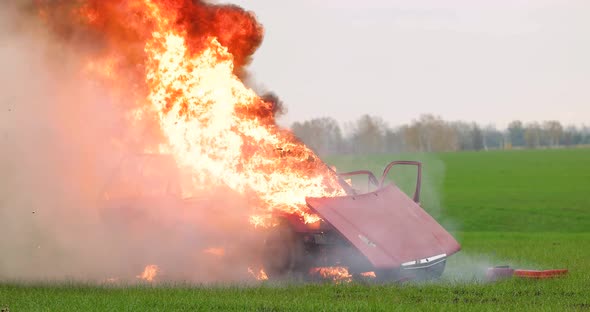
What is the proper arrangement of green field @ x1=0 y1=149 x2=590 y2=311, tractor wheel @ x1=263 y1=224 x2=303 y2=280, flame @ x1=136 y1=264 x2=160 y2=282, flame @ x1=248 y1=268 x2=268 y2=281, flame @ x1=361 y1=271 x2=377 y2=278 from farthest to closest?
flame @ x1=136 y1=264 x2=160 y2=282, flame @ x1=248 y1=268 x2=268 y2=281, tractor wheel @ x1=263 y1=224 x2=303 y2=280, flame @ x1=361 y1=271 x2=377 y2=278, green field @ x1=0 y1=149 x2=590 y2=311

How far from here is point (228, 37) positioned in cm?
1467

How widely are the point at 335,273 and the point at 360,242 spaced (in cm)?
81

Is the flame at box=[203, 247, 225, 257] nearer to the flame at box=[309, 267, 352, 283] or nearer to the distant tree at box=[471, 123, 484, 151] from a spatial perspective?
the flame at box=[309, 267, 352, 283]

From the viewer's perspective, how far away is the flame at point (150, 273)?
13.2m

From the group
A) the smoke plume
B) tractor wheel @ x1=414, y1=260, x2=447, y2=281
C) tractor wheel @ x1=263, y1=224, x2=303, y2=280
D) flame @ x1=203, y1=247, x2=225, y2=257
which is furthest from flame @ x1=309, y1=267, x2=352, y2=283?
flame @ x1=203, y1=247, x2=225, y2=257

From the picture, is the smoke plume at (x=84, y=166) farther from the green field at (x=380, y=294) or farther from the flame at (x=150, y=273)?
the green field at (x=380, y=294)

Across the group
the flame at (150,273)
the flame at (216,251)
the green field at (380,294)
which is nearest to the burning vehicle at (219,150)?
the flame at (150,273)

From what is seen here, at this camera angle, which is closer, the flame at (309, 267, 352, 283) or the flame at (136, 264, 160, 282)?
the flame at (309, 267, 352, 283)

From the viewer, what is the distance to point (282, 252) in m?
12.6

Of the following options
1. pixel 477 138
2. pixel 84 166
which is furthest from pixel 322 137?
pixel 477 138

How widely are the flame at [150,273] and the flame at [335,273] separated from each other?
2473 mm

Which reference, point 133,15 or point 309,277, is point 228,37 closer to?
point 133,15

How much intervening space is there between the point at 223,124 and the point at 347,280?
3.24 meters

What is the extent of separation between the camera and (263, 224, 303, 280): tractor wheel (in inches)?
494
